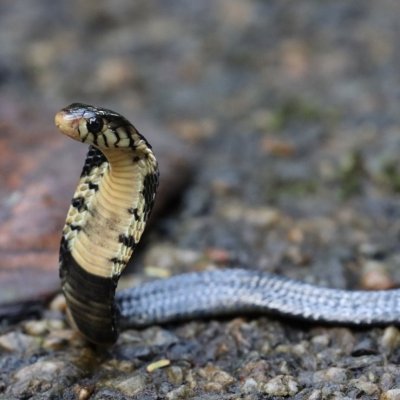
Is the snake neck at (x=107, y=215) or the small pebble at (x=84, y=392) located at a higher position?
the snake neck at (x=107, y=215)

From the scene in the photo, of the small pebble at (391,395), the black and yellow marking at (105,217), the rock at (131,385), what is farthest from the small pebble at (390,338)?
the black and yellow marking at (105,217)

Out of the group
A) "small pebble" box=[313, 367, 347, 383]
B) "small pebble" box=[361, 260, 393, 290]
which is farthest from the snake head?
"small pebble" box=[361, 260, 393, 290]

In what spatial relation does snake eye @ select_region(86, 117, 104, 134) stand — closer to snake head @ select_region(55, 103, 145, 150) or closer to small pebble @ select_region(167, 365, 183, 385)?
Result: snake head @ select_region(55, 103, 145, 150)

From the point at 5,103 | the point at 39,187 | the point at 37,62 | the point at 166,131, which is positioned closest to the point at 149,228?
the point at 39,187

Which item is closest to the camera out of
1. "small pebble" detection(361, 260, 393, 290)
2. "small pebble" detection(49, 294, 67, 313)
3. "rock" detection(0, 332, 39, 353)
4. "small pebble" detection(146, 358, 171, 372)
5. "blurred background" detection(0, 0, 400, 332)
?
Result: "small pebble" detection(146, 358, 171, 372)

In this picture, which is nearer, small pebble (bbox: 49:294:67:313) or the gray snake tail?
the gray snake tail

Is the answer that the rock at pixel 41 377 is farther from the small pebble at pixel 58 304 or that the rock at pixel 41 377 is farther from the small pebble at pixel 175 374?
the small pebble at pixel 58 304

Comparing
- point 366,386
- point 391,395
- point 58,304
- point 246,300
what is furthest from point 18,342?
point 391,395
